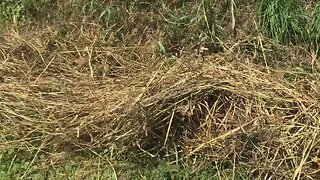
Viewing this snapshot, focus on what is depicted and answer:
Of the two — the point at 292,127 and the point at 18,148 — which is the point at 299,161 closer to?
the point at 292,127

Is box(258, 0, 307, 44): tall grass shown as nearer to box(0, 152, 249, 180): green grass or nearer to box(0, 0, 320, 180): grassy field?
box(0, 0, 320, 180): grassy field

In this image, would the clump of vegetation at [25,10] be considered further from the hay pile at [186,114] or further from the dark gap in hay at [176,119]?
the dark gap in hay at [176,119]

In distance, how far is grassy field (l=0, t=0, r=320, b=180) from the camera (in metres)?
3.44

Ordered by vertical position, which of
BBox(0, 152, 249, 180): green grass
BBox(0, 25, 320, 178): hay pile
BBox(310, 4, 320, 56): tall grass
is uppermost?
BBox(310, 4, 320, 56): tall grass

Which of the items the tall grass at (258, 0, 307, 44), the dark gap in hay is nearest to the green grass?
the dark gap in hay

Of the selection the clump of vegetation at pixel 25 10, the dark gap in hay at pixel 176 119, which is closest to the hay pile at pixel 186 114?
the dark gap in hay at pixel 176 119

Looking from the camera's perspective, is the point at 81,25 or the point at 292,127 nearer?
the point at 292,127

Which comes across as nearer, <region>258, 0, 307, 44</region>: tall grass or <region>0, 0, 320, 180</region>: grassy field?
<region>0, 0, 320, 180</region>: grassy field

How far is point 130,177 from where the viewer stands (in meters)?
3.44

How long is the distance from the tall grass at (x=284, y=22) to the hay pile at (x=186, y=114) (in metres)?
0.29

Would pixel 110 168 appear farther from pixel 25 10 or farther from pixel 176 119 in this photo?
pixel 25 10

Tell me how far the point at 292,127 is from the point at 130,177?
927 mm

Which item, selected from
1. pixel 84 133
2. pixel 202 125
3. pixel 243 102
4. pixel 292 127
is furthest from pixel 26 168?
pixel 292 127

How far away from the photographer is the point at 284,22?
404 cm
